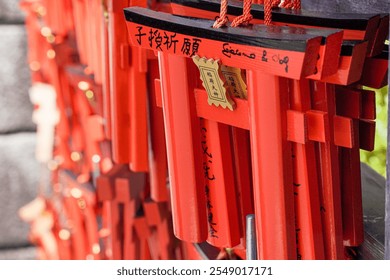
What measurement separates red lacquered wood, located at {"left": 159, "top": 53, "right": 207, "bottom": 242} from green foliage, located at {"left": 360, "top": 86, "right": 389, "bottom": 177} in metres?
0.36

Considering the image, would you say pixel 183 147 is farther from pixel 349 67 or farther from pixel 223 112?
pixel 349 67

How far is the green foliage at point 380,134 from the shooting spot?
1.08m

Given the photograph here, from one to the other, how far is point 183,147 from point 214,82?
11 cm

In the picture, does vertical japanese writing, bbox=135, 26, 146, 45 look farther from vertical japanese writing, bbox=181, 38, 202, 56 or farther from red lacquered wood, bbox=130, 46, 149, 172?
red lacquered wood, bbox=130, 46, 149, 172

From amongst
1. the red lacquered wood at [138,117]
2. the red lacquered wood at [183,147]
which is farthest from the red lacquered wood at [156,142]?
the red lacquered wood at [183,147]

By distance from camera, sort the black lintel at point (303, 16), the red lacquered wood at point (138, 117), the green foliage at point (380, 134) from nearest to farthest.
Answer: the black lintel at point (303, 16) < the green foliage at point (380, 134) < the red lacquered wood at point (138, 117)

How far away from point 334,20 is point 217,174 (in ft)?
0.76

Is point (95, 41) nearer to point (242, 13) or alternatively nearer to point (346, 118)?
point (242, 13)

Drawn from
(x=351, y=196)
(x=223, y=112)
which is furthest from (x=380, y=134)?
(x=223, y=112)

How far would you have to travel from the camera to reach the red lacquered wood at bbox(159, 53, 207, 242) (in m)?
0.83

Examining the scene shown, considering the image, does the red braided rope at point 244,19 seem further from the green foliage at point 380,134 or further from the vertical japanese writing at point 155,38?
the green foliage at point 380,134

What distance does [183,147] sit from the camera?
33.5 inches

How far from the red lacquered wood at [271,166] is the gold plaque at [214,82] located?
0.11 feet
